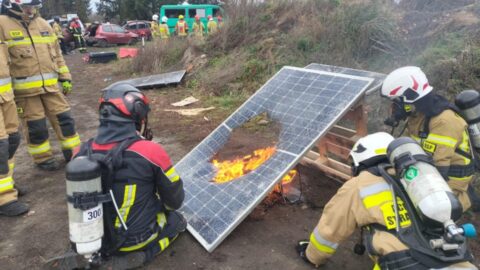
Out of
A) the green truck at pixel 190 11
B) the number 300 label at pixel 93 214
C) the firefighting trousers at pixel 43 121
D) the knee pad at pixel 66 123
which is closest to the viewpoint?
the number 300 label at pixel 93 214

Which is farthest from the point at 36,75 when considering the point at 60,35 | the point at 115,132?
the point at 60,35

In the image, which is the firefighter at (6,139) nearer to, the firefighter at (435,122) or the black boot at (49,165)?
the black boot at (49,165)

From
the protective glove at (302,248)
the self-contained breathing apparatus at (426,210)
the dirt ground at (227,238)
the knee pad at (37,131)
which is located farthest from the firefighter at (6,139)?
the self-contained breathing apparatus at (426,210)

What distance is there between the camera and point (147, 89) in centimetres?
1156

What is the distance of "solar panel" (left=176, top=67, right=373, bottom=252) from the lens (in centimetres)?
379

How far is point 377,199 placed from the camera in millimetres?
2537

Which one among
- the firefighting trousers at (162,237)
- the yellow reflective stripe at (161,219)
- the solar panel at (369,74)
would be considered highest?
the solar panel at (369,74)

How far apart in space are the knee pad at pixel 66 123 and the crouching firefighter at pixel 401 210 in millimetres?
4383

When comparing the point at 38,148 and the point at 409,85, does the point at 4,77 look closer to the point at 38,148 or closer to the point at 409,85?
the point at 38,148

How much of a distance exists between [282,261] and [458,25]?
7205mm

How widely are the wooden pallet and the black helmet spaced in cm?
261

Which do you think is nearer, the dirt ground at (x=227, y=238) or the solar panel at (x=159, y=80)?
the dirt ground at (x=227, y=238)

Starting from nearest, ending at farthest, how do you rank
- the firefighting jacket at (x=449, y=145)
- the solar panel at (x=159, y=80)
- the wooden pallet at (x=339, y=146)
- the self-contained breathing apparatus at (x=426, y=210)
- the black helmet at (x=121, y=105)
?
the self-contained breathing apparatus at (x=426, y=210), the black helmet at (x=121, y=105), the firefighting jacket at (x=449, y=145), the wooden pallet at (x=339, y=146), the solar panel at (x=159, y=80)

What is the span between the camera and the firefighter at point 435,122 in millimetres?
3414
